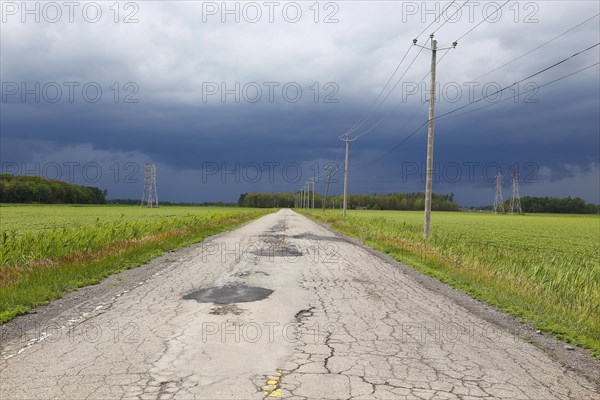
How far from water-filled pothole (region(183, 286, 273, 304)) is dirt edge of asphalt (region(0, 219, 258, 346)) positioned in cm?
147

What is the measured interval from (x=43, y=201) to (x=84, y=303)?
5420 inches

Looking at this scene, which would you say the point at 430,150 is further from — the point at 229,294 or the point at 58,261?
the point at 58,261

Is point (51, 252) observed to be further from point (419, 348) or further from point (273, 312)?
point (419, 348)

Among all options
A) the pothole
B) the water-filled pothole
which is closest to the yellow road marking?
the pothole

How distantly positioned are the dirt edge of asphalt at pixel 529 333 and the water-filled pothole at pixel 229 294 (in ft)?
12.2

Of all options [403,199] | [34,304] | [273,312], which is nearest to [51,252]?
[34,304]

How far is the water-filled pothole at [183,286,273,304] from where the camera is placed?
780 centimetres

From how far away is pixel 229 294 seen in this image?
27.2 ft

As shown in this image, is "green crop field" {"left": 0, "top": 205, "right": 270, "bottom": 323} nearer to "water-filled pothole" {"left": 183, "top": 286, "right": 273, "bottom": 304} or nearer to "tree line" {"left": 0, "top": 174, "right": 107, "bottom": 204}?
"water-filled pothole" {"left": 183, "top": 286, "right": 273, "bottom": 304}

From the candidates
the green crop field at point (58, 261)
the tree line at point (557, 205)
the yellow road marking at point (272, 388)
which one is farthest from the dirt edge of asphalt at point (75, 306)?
the tree line at point (557, 205)

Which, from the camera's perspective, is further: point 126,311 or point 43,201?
point 43,201

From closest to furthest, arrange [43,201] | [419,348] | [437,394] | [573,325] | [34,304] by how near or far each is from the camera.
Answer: [437,394] → [419,348] → [573,325] → [34,304] → [43,201]

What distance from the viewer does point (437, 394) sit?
13.1 feet

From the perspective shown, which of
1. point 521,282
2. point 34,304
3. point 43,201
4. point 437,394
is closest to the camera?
point 437,394
